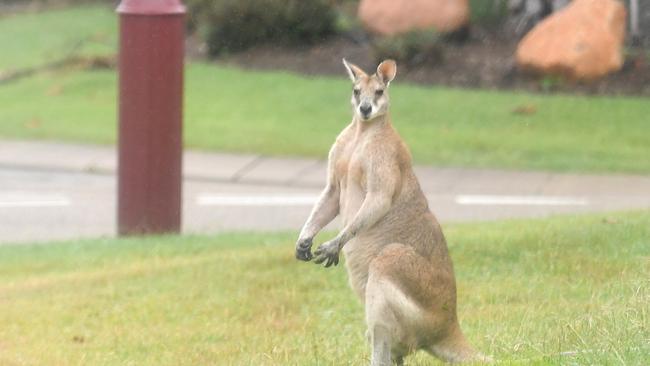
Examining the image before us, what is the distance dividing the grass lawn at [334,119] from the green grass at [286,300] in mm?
5538

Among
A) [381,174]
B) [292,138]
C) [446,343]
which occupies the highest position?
[381,174]

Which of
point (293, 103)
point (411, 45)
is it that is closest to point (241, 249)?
point (293, 103)

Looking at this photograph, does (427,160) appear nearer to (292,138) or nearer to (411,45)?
(292,138)

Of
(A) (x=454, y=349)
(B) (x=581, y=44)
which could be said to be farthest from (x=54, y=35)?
(A) (x=454, y=349)

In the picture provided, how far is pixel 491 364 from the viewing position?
600cm

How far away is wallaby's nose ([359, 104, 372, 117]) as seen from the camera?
20.4 feet

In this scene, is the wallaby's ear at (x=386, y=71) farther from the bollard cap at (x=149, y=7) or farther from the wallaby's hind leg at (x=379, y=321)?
the bollard cap at (x=149, y=7)

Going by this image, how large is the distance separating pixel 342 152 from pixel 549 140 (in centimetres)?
1178

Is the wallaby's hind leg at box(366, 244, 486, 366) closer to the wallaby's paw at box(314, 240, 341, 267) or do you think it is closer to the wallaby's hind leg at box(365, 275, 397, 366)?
the wallaby's hind leg at box(365, 275, 397, 366)

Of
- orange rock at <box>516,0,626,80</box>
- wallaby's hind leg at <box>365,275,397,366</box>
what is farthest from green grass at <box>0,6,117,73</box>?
wallaby's hind leg at <box>365,275,397,366</box>

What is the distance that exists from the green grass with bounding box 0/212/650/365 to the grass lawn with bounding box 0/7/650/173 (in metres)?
5.54

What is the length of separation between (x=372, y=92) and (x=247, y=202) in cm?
904

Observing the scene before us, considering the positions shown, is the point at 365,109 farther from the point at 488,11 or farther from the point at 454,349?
the point at 488,11

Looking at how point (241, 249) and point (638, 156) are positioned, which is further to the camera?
point (638, 156)
